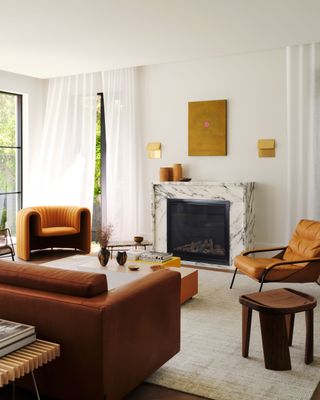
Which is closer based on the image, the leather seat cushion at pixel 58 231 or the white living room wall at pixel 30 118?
the leather seat cushion at pixel 58 231

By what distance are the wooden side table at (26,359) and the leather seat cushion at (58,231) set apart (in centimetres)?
449

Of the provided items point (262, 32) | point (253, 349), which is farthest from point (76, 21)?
point (253, 349)

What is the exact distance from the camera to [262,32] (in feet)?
18.2

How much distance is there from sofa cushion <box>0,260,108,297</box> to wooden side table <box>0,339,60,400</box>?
0.96 feet

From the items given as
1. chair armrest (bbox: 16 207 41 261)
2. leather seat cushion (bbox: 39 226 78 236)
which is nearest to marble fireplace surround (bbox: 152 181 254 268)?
leather seat cushion (bbox: 39 226 78 236)

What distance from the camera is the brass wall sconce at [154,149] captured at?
7484mm

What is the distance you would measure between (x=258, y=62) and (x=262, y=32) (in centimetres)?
109

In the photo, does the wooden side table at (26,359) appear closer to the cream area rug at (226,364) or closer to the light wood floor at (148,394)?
the light wood floor at (148,394)

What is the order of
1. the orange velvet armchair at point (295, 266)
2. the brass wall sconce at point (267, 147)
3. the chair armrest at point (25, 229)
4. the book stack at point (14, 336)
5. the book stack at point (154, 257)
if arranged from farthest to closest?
the chair armrest at point (25, 229) → the brass wall sconce at point (267, 147) → the book stack at point (154, 257) → the orange velvet armchair at point (295, 266) → the book stack at point (14, 336)

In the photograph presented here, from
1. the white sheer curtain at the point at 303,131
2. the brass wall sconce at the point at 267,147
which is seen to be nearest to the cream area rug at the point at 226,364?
the white sheer curtain at the point at 303,131

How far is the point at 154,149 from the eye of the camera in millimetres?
7500

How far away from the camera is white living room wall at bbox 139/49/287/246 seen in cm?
655

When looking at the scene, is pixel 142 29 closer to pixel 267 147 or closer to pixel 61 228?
pixel 267 147

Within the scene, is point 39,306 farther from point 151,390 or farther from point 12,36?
point 12,36
